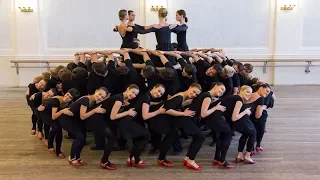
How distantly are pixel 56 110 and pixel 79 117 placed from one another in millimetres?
319

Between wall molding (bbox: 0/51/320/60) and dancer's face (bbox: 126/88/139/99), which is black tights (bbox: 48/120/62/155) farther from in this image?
wall molding (bbox: 0/51/320/60)

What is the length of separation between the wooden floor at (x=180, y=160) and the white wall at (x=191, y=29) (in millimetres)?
4952

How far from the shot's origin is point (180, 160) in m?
5.23

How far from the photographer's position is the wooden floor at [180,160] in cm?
467

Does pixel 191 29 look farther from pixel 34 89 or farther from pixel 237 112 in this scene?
pixel 237 112

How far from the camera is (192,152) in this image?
487 cm

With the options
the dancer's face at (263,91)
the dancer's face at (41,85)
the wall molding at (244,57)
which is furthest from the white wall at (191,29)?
the dancer's face at (263,91)

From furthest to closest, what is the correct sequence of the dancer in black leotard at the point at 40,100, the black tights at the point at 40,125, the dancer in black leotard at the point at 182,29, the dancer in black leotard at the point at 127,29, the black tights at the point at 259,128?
the dancer in black leotard at the point at 182,29 < the dancer in black leotard at the point at 127,29 < the black tights at the point at 40,125 < the dancer in black leotard at the point at 40,100 < the black tights at the point at 259,128

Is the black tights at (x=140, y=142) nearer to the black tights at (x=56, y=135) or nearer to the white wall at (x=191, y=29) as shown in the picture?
the black tights at (x=56, y=135)

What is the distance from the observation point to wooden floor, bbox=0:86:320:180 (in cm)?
467

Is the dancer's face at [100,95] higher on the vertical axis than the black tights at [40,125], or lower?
higher

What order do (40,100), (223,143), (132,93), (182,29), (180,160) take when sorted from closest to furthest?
1. (132,93)
2. (223,143)
3. (180,160)
4. (40,100)
5. (182,29)

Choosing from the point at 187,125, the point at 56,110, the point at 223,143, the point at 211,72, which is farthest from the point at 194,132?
the point at 56,110

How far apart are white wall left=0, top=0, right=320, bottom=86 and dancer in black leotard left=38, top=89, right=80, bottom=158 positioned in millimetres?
7224
